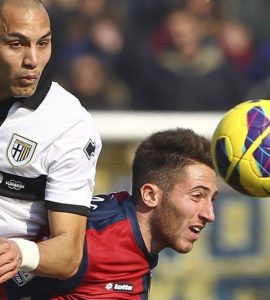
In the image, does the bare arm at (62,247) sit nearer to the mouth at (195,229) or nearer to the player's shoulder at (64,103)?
the player's shoulder at (64,103)

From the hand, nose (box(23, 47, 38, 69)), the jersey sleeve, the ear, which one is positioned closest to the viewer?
the hand

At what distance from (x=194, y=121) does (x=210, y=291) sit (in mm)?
1275

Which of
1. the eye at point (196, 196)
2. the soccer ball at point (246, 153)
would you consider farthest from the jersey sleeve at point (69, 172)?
the soccer ball at point (246, 153)

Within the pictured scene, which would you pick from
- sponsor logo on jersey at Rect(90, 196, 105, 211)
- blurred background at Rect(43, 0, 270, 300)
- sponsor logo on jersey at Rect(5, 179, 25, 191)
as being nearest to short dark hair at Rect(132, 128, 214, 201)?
sponsor logo on jersey at Rect(90, 196, 105, 211)

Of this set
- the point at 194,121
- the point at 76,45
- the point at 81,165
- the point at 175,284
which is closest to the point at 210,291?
the point at 175,284

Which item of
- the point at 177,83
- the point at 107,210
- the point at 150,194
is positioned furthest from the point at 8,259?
the point at 177,83

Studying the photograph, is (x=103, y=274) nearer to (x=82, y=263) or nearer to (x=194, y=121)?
(x=82, y=263)

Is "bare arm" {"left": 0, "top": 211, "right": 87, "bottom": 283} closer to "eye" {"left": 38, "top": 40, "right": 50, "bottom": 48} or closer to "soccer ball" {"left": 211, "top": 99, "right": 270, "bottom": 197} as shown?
"eye" {"left": 38, "top": 40, "right": 50, "bottom": 48}

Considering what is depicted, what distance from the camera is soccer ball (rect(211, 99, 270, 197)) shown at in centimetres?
486

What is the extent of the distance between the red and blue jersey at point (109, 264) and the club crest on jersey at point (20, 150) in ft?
1.58

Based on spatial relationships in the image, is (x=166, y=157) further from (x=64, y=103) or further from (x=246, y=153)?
(x=64, y=103)

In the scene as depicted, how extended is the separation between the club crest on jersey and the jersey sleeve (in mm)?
77

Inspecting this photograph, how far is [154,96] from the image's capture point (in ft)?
26.3

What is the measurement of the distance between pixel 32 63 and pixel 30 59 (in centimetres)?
2
